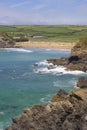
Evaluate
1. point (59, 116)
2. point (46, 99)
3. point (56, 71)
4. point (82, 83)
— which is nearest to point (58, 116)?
point (59, 116)

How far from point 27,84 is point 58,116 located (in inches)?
1792

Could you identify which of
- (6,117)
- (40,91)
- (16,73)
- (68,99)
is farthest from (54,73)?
(68,99)

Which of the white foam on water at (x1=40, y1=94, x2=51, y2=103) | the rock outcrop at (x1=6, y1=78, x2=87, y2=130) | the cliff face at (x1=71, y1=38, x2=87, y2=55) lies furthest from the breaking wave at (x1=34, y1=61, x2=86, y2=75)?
the rock outcrop at (x1=6, y1=78, x2=87, y2=130)

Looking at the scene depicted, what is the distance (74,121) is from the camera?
4984 centimetres

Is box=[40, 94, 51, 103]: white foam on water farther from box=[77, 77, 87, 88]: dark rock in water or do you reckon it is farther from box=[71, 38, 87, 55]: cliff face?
box=[71, 38, 87, 55]: cliff face

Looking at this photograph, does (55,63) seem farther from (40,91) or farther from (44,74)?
(40,91)

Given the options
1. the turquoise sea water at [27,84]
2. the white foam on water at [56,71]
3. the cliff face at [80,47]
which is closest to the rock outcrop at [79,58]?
the cliff face at [80,47]

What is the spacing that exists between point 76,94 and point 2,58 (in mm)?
110850

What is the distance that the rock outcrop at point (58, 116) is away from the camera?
49875 mm

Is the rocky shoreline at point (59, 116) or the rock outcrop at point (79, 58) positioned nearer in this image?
the rocky shoreline at point (59, 116)

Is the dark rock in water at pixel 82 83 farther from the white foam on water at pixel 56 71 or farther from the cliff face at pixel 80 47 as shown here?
the cliff face at pixel 80 47

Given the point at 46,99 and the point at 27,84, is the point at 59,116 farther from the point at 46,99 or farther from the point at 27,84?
the point at 27,84

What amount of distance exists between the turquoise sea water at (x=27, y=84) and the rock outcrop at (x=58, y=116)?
8.50 m

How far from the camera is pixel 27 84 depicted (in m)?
96.6
